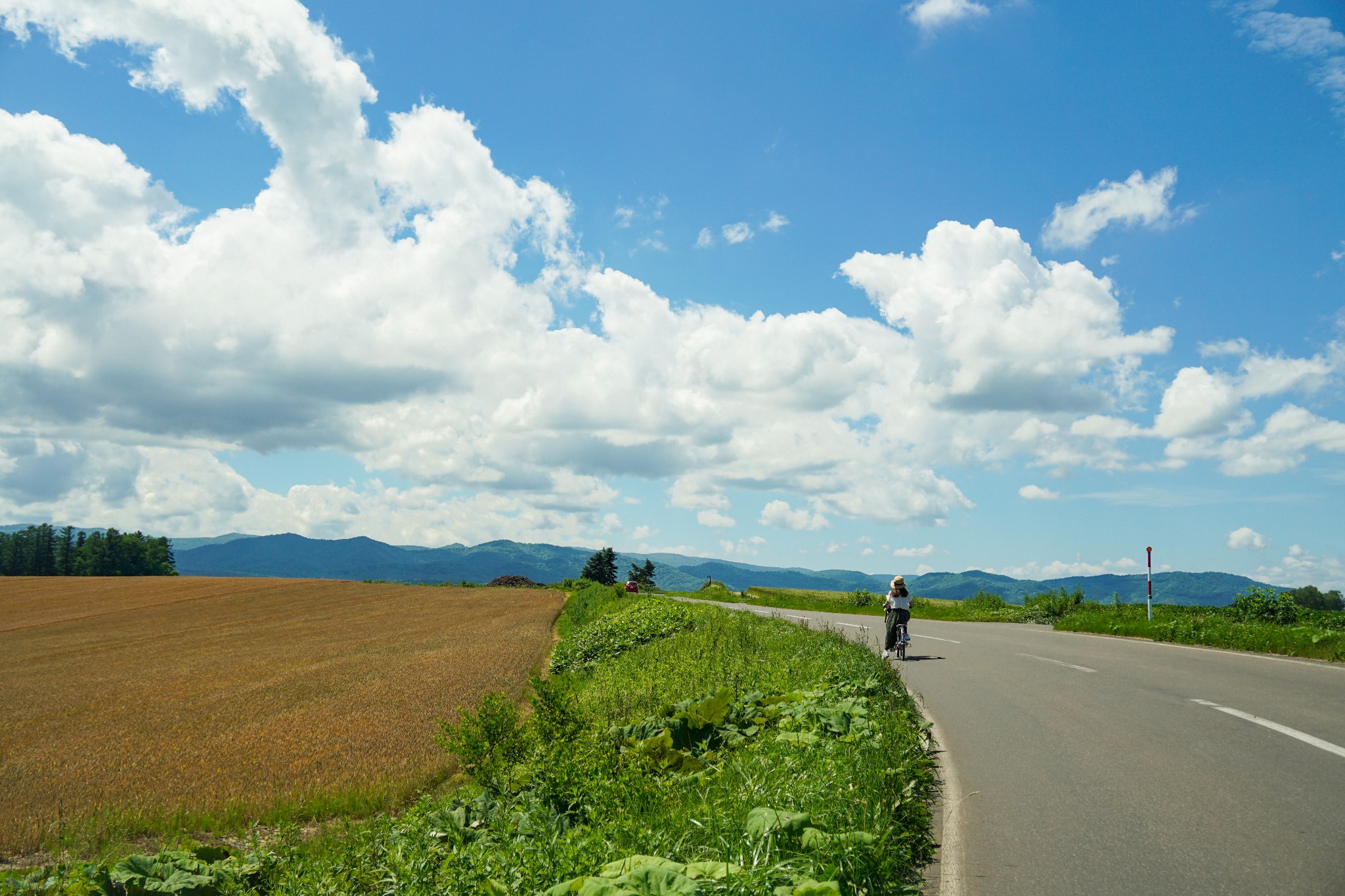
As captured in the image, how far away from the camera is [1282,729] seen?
811cm

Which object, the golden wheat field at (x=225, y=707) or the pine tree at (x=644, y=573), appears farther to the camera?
the pine tree at (x=644, y=573)

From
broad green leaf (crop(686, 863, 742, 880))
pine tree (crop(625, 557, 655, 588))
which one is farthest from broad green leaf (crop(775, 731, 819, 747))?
pine tree (crop(625, 557, 655, 588))

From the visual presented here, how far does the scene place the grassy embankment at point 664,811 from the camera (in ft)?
14.3

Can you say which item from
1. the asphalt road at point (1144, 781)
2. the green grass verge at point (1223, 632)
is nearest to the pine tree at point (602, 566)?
the green grass verge at point (1223, 632)

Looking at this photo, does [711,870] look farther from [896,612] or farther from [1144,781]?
[896,612]

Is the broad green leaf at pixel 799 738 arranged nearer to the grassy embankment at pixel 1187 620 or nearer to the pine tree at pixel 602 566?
the grassy embankment at pixel 1187 620

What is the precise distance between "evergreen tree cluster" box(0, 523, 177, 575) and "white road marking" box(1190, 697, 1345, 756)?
141330 millimetres

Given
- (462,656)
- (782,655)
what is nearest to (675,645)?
(782,655)

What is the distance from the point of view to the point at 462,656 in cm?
2092

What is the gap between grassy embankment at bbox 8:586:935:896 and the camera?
4.37 meters

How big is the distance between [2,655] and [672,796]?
97.4 feet

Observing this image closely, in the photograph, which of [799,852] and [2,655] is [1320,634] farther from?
[2,655]

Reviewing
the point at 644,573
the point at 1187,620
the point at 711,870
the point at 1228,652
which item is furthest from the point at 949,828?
the point at 644,573

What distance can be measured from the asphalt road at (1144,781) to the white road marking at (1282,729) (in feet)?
0.10
